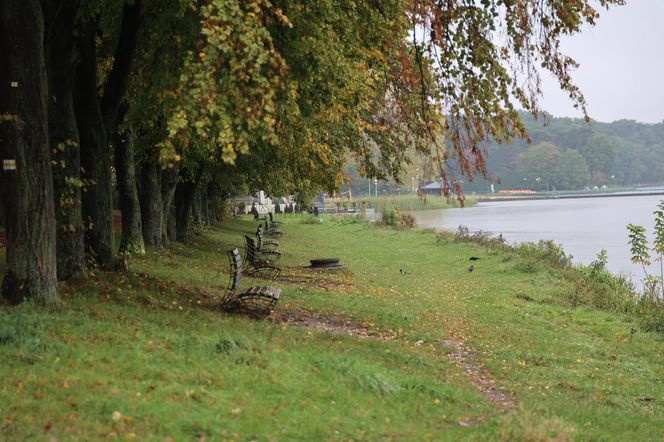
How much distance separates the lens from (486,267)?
1071 inches

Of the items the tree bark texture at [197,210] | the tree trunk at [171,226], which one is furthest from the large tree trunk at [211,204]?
the tree trunk at [171,226]

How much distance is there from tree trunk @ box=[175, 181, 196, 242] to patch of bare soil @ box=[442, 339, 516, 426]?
15.8 meters

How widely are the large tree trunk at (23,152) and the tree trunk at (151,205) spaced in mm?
11246

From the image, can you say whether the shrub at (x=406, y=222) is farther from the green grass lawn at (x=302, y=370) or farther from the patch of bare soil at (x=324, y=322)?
the patch of bare soil at (x=324, y=322)

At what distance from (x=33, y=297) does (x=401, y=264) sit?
20.5 meters

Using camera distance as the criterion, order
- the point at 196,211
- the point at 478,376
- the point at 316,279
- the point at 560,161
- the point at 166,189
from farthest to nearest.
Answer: the point at 560,161, the point at 196,211, the point at 166,189, the point at 316,279, the point at 478,376

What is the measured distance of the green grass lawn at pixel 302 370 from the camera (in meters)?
6.27

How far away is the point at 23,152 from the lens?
30.7 ft

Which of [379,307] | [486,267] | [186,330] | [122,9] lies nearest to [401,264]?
[486,267]

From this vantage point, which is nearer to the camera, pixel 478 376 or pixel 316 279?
pixel 478 376

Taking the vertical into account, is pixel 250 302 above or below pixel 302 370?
above

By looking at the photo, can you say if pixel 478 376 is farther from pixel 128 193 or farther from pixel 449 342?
pixel 128 193

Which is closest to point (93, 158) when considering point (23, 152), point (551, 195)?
point (23, 152)

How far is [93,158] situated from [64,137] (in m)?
1.66
